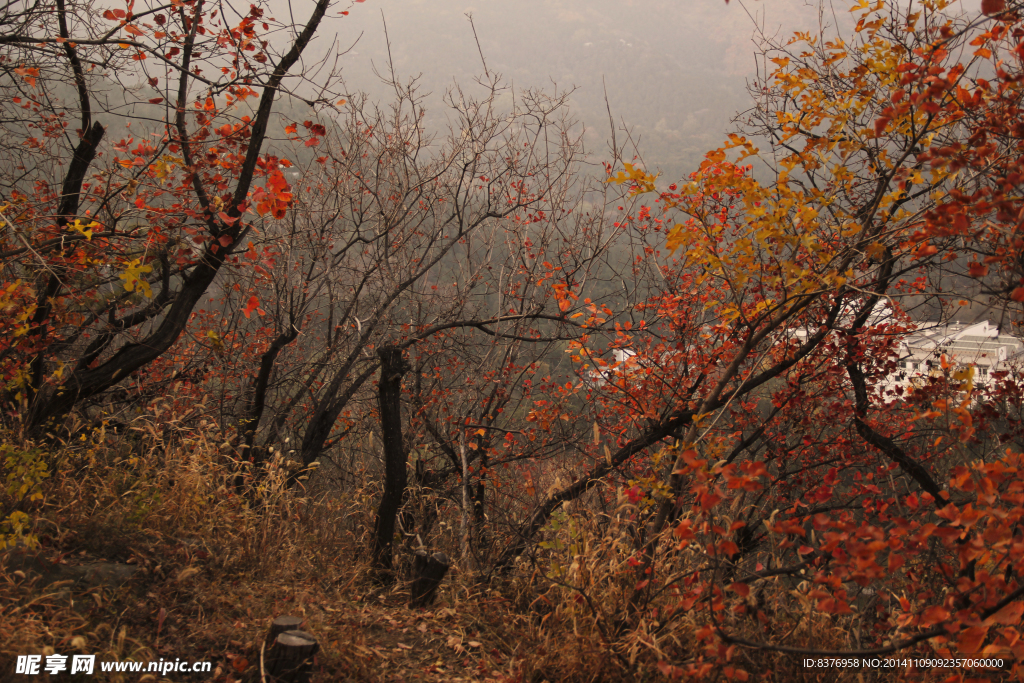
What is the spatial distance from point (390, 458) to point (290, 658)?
1.85 meters

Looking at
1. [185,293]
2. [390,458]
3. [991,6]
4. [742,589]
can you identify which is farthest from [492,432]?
[991,6]

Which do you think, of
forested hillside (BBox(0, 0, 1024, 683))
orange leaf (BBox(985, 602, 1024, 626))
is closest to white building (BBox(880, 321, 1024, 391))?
forested hillside (BBox(0, 0, 1024, 683))

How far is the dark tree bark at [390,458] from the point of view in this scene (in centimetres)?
423

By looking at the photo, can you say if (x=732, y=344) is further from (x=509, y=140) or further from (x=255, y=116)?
(x=255, y=116)

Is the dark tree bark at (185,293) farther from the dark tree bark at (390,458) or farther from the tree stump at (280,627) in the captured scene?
the tree stump at (280,627)

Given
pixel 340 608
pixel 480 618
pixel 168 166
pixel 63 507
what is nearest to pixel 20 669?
pixel 63 507

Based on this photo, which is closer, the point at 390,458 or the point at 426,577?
the point at 426,577

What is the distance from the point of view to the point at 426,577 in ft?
12.6

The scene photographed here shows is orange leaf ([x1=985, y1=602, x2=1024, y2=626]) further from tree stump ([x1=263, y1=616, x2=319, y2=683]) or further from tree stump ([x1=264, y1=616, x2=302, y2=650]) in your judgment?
tree stump ([x1=264, y1=616, x2=302, y2=650])

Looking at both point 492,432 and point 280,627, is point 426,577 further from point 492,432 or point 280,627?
point 492,432

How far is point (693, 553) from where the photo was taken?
11.9 feet

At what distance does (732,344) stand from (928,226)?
210 centimetres

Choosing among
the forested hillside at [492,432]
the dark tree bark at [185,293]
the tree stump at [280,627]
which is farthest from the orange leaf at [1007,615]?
the dark tree bark at [185,293]

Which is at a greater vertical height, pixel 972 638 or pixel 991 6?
pixel 991 6
